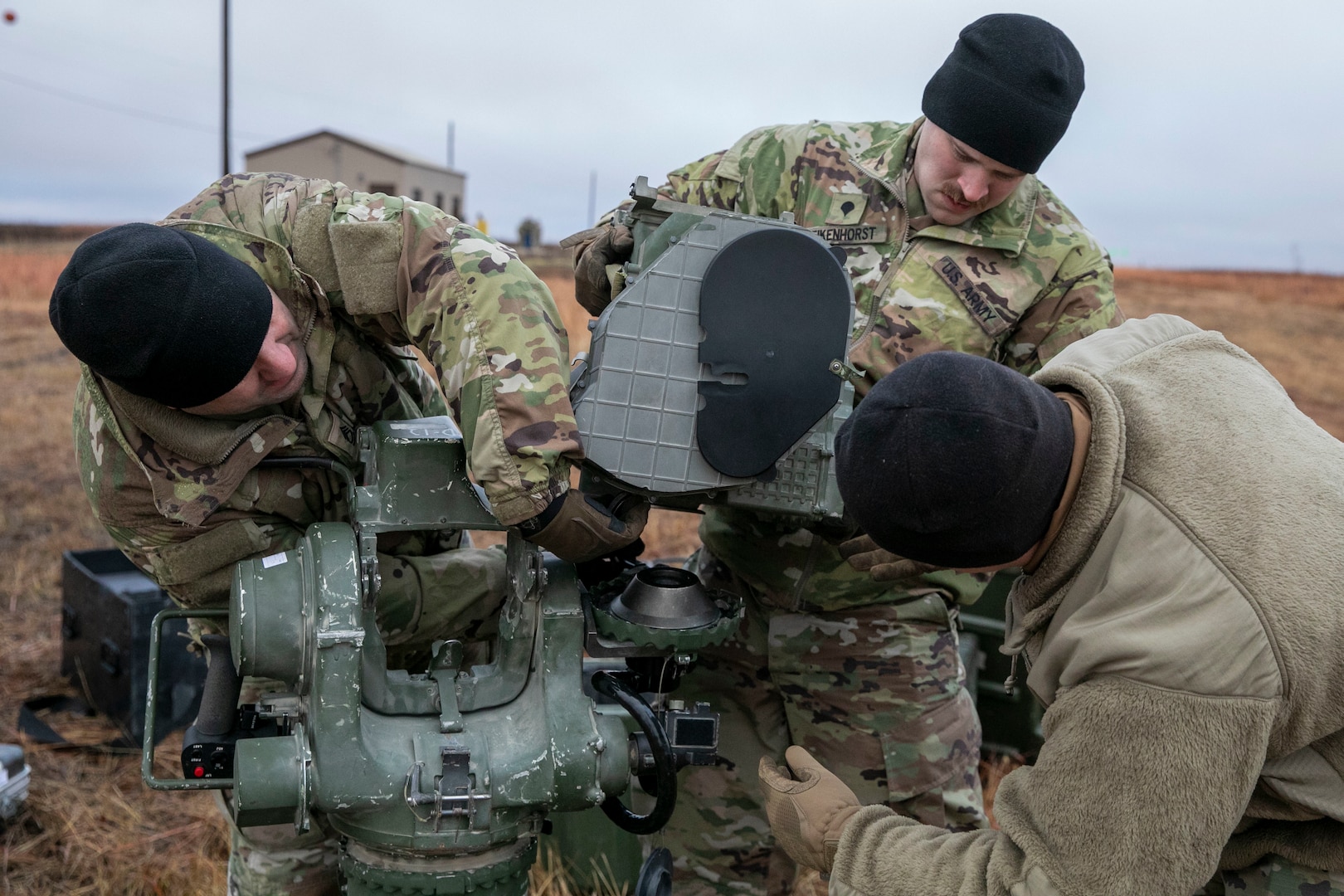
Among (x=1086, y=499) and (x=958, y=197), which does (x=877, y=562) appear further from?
(x=958, y=197)

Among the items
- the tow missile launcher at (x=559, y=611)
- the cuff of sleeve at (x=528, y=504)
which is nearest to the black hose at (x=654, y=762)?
the tow missile launcher at (x=559, y=611)

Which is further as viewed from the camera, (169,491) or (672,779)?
(169,491)

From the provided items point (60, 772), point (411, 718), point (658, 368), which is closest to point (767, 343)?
point (658, 368)

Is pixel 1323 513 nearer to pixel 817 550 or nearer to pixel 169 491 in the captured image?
pixel 817 550

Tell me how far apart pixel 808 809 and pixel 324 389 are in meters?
1.29

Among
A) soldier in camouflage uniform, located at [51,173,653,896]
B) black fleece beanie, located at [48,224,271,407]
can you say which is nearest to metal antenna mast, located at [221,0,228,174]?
soldier in camouflage uniform, located at [51,173,653,896]

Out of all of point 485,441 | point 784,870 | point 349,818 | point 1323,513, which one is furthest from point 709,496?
point 784,870

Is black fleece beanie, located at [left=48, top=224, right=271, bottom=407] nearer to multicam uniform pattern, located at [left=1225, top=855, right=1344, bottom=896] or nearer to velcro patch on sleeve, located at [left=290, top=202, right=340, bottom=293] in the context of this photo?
velcro patch on sleeve, located at [left=290, top=202, right=340, bottom=293]

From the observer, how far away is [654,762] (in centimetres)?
209

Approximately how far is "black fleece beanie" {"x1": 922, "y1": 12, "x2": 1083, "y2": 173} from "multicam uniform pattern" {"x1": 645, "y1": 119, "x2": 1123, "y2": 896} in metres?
0.19

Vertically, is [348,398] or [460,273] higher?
[460,273]

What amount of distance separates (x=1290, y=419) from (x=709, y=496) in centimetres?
96

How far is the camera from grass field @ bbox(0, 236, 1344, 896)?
336 centimetres

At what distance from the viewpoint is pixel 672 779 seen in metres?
2.07
